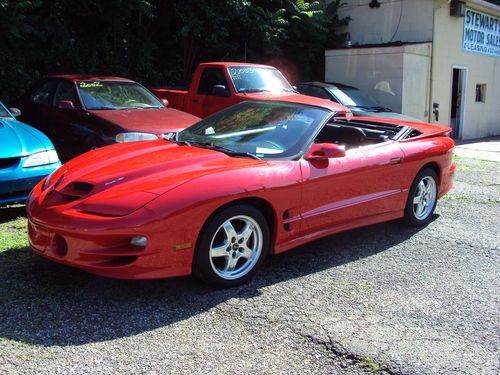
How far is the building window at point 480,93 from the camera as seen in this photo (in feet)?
57.1

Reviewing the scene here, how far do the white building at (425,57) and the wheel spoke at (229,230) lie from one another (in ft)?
36.0

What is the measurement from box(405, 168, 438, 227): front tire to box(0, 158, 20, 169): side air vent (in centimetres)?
408

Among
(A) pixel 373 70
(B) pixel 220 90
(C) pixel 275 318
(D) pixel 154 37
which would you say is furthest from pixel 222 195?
(A) pixel 373 70

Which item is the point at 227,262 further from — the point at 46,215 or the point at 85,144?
the point at 85,144

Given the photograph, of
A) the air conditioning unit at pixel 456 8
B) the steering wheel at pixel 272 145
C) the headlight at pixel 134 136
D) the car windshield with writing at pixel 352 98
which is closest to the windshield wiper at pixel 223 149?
the steering wheel at pixel 272 145

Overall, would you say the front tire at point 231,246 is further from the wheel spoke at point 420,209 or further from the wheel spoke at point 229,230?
the wheel spoke at point 420,209

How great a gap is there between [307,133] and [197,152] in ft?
3.26

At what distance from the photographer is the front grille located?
5.34 m

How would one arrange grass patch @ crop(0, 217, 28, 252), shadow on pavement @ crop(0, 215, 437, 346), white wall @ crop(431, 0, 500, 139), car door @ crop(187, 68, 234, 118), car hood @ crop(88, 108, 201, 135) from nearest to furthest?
shadow on pavement @ crop(0, 215, 437, 346)
grass patch @ crop(0, 217, 28, 252)
car hood @ crop(88, 108, 201, 135)
car door @ crop(187, 68, 234, 118)
white wall @ crop(431, 0, 500, 139)

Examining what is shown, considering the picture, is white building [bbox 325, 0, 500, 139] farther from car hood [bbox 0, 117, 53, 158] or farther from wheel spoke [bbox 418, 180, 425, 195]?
car hood [bbox 0, 117, 53, 158]

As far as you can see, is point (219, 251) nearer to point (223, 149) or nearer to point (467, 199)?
point (223, 149)

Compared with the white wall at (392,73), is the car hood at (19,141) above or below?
below

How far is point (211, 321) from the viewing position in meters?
3.42

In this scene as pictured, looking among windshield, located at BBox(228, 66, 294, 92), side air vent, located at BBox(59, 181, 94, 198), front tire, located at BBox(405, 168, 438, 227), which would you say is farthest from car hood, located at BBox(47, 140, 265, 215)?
windshield, located at BBox(228, 66, 294, 92)
